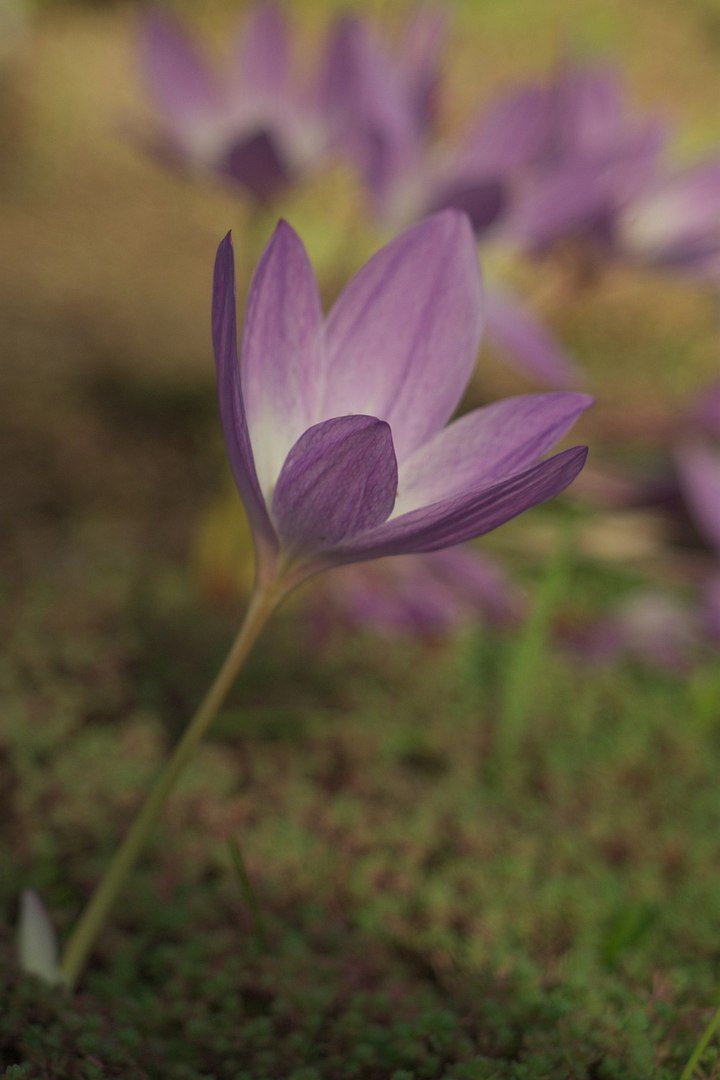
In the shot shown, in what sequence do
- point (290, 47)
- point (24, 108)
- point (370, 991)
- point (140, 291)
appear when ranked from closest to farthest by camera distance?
point (370, 991), point (290, 47), point (140, 291), point (24, 108)

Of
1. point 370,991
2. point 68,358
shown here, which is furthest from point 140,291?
point 370,991

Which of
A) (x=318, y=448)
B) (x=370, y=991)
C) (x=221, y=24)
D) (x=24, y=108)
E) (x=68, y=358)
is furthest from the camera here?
(x=221, y=24)

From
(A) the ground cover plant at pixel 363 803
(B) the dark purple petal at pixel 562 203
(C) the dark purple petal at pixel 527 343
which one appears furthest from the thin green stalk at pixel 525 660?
(B) the dark purple petal at pixel 562 203

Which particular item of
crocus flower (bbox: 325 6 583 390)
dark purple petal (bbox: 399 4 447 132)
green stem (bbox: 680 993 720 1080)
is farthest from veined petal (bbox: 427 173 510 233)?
green stem (bbox: 680 993 720 1080)

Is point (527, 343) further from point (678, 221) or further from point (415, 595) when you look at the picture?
point (415, 595)

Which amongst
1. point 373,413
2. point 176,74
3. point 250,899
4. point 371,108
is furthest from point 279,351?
point 176,74

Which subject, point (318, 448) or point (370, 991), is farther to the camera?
point (370, 991)

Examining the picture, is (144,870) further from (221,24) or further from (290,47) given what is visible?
(221,24)

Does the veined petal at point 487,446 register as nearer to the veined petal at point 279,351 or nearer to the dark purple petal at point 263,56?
the veined petal at point 279,351
